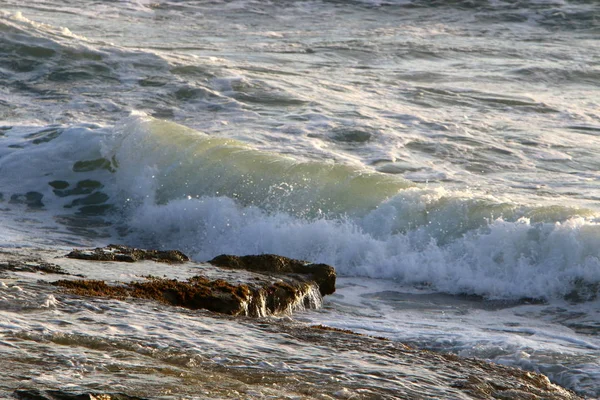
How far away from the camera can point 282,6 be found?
1983 centimetres

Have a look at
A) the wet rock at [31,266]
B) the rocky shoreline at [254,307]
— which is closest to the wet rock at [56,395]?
the rocky shoreline at [254,307]

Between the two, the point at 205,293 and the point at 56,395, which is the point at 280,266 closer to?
the point at 205,293

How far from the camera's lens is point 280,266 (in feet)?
17.6

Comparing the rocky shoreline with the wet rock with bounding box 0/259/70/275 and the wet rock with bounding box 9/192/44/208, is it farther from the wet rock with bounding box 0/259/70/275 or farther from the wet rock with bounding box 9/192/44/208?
the wet rock with bounding box 9/192/44/208

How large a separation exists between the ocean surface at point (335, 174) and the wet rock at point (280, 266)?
0.19 meters

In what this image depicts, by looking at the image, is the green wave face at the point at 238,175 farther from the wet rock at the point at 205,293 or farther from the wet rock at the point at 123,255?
the wet rock at the point at 205,293

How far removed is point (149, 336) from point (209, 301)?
3.02ft

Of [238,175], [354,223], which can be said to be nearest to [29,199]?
[238,175]

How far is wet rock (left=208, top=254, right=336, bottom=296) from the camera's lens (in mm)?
5328

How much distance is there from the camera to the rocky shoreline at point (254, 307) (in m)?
3.21

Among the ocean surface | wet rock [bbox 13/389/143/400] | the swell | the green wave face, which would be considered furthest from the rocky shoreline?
the green wave face

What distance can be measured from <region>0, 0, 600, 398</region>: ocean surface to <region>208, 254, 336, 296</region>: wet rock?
186 millimetres

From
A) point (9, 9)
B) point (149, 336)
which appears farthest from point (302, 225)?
point (9, 9)

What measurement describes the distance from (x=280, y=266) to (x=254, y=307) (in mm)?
710
